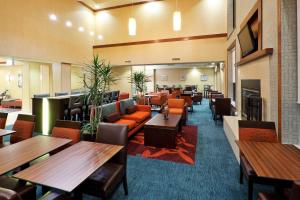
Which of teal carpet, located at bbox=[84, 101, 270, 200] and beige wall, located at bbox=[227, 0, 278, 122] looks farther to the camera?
beige wall, located at bbox=[227, 0, 278, 122]

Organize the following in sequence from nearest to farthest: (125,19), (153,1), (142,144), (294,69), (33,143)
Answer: (33,143) → (294,69) → (142,144) → (153,1) → (125,19)

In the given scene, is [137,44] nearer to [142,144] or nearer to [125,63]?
[125,63]

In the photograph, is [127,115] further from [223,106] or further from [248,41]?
[248,41]

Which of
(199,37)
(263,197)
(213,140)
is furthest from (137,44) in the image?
(263,197)

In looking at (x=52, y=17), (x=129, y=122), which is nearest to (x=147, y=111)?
(x=129, y=122)

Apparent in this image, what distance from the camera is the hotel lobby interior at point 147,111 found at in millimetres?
1725

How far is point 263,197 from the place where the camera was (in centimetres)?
144

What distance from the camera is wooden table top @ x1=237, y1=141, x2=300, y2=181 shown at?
1369 mm

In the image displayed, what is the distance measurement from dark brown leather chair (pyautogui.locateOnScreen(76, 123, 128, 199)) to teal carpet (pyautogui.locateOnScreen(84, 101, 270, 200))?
34 cm

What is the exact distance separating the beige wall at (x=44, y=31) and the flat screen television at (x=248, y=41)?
675 cm

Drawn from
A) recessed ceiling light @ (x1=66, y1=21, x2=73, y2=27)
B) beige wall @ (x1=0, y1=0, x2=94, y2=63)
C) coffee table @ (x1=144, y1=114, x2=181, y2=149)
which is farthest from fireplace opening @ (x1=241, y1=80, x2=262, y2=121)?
recessed ceiling light @ (x1=66, y1=21, x2=73, y2=27)

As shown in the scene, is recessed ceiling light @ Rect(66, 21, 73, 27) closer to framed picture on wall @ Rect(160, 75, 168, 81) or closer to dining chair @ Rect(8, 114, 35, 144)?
dining chair @ Rect(8, 114, 35, 144)

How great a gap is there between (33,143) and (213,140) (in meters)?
3.76

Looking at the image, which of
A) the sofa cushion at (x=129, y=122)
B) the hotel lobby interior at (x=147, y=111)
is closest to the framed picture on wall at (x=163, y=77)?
the hotel lobby interior at (x=147, y=111)
